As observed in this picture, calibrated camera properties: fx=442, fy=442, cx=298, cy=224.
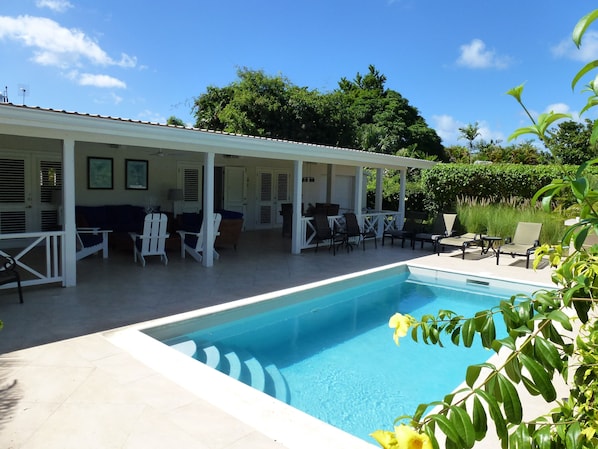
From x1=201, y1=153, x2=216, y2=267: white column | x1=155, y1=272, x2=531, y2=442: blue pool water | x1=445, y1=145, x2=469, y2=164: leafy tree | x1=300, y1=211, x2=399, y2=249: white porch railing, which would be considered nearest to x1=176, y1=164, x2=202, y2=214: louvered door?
x1=300, y1=211, x2=399, y2=249: white porch railing

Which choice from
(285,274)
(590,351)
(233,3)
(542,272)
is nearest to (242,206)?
(285,274)

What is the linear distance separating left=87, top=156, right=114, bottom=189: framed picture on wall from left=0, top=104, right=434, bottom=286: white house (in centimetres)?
3

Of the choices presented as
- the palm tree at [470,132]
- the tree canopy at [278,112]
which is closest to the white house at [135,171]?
the tree canopy at [278,112]

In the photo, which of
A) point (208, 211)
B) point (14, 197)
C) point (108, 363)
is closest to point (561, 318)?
point (108, 363)

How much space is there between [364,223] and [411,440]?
1385 cm

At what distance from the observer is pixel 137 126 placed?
24.5 ft

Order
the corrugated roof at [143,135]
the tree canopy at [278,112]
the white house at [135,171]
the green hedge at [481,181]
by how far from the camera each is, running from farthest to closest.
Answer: the tree canopy at [278,112] → the green hedge at [481,181] → the white house at [135,171] → the corrugated roof at [143,135]

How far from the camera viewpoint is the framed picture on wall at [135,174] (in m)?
12.5

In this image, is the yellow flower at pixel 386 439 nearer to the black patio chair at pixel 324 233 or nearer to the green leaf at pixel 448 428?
the green leaf at pixel 448 428

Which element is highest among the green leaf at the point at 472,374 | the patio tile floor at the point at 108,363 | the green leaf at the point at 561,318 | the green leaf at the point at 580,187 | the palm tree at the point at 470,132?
the palm tree at the point at 470,132

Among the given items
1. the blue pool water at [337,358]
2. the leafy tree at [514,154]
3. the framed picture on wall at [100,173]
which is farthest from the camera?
the leafy tree at [514,154]

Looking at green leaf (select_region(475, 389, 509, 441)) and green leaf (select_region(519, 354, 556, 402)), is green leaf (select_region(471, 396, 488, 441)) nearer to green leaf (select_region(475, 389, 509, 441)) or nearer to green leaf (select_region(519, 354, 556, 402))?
green leaf (select_region(475, 389, 509, 441))

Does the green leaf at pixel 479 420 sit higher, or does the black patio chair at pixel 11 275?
the green leaf at pixel 479 420

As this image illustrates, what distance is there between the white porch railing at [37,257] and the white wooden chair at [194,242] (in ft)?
8.44
